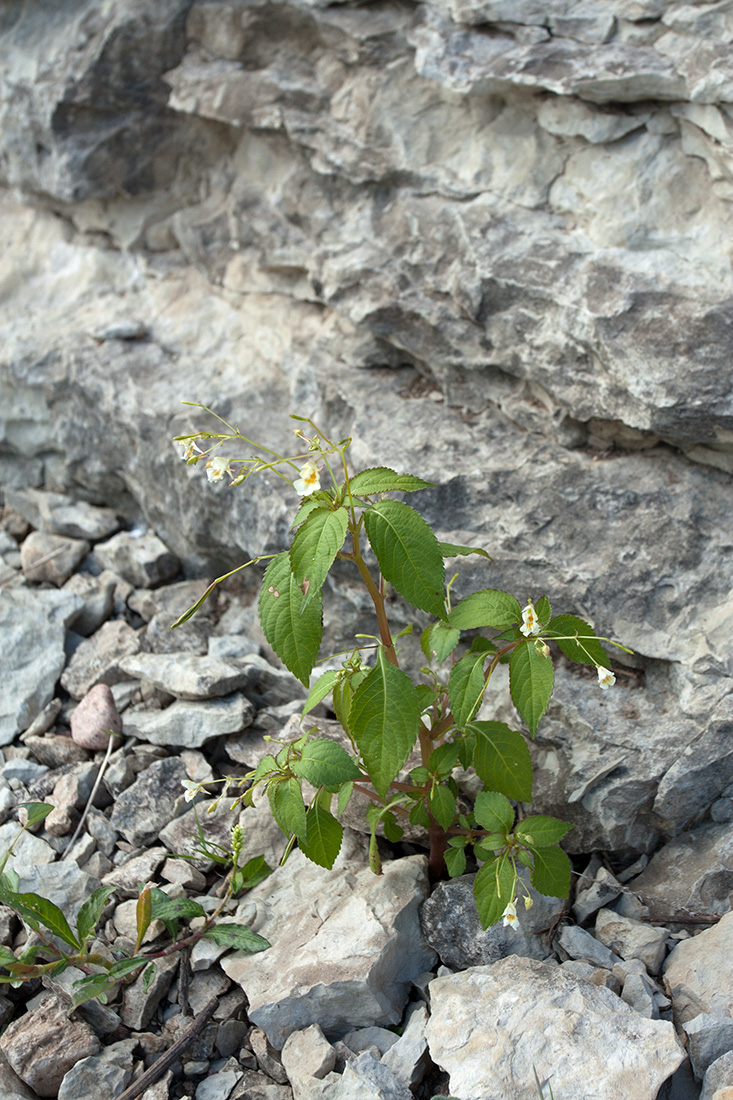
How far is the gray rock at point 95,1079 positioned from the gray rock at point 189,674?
43.7 inches

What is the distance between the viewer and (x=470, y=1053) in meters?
2.03

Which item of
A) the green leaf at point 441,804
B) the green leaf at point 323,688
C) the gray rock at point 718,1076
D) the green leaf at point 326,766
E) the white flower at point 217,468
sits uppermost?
the white flower at point 217,468

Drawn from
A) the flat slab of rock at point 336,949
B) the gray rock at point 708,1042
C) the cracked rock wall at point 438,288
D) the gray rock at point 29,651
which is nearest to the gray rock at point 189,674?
the gray rock at point 29,651

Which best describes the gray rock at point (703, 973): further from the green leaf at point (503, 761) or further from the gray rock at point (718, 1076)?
the green leaf at point (503, 761)

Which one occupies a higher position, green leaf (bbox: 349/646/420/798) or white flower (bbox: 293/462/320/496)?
white flower (bbox: 293/462/320/496)

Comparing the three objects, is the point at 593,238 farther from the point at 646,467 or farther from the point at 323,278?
A: the point at 323,278

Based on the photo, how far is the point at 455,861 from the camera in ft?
7.67

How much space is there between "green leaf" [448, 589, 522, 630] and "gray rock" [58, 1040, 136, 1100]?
4.48 ft

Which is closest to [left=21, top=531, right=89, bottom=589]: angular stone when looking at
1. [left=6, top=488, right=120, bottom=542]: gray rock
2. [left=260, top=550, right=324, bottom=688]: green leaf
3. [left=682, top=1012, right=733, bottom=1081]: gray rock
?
[left=6, top=488, right=120, bottom=542]: gray rock

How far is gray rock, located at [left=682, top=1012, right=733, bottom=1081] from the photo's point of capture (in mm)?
2023

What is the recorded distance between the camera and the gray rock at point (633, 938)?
7.45 ft

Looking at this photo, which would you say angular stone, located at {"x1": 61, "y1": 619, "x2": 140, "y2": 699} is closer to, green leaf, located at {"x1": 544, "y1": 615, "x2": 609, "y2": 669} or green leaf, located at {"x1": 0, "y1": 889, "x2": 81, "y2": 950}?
green leaf, located at {"x1": 0, "y1": 889, "x2": 81, "y2": 950}

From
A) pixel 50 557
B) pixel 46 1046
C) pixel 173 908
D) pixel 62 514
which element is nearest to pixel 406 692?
pixel 173 908

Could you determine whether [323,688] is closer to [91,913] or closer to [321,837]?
[321,837]
